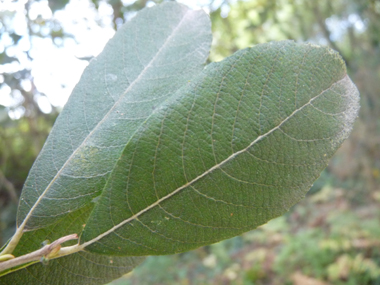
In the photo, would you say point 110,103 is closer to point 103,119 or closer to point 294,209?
point 103,119

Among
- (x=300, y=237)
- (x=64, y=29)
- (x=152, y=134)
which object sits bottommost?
(x=300, y=237)

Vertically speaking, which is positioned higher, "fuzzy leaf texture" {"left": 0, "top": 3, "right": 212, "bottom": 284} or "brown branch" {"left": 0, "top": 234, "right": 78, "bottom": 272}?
"fuzzy leaf texture" {"left": 0, "top": 3, "right": 212, "bottom": 284}

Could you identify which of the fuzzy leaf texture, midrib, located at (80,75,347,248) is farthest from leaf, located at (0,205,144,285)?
midrib, located at (80,75,347,248)

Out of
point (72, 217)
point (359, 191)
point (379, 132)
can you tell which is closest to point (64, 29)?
point (72, 217)

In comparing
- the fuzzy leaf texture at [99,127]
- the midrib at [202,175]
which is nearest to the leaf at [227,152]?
the midrib at [202,175]

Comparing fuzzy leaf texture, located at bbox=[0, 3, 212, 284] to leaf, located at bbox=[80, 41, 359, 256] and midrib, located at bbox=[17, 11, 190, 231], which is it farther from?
leaf, located at bbox=[80, 41, 359, 256]

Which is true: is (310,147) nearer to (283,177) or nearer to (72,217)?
(283,177)
